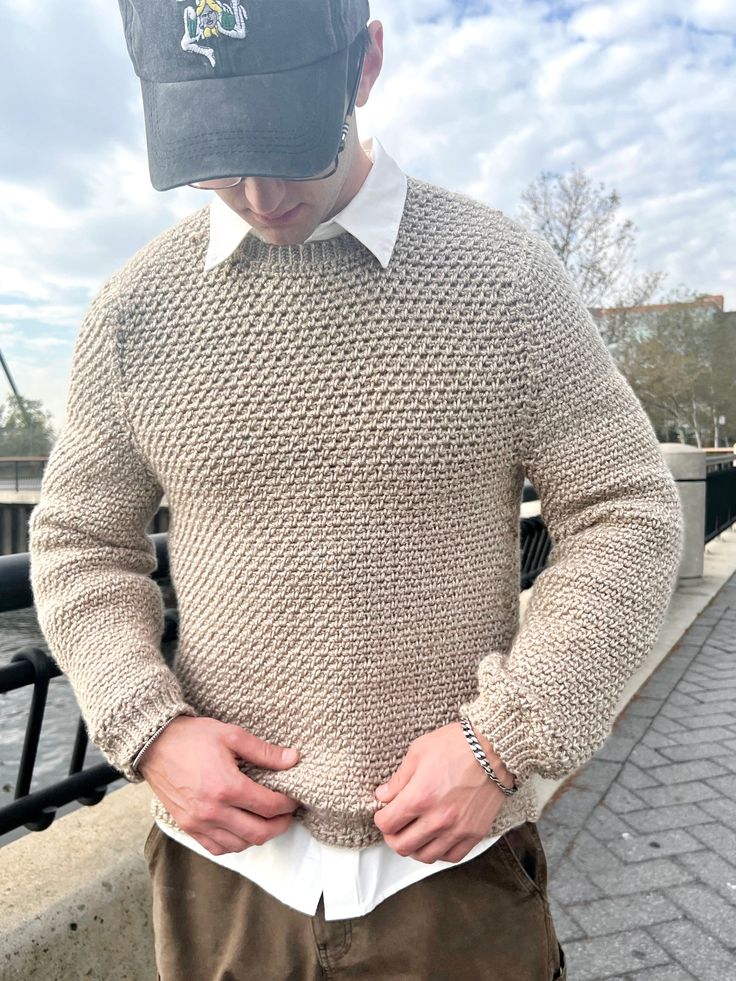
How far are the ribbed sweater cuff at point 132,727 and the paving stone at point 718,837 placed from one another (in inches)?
91.4

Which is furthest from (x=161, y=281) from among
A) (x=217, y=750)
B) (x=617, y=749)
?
(x=617, y=749)

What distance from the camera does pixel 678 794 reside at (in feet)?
10.3

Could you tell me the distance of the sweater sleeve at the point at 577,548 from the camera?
1.02 metres

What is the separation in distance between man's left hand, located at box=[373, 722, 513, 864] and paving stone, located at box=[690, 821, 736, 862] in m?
2.10

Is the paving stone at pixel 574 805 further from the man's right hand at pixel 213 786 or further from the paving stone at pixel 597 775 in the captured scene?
the man's right hand at pixel 213 786

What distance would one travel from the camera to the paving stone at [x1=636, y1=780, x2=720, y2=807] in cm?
308

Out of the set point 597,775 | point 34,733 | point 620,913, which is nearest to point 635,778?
point 597,775

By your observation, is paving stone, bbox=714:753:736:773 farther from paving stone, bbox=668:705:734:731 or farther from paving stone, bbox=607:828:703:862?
paving stone, bbox=607:828:703:862

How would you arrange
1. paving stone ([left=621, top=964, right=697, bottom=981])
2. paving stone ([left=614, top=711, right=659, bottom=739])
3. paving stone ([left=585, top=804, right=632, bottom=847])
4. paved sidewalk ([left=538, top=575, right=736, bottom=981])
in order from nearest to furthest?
paving stone ([left=621, top=964, right=697, bottom=981])
paved sidewalk ([left=538, top=575, right=736, bottom=981])
paving stone ([left=585, top=804, right=632, bottom=847])
paving stone ([left=614, top=711, right=659, bottom=739])

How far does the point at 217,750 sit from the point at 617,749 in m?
2.90

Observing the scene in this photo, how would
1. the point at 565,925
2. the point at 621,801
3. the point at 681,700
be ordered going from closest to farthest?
1. the point at 565,925
2. the point at 621,801
3. the point at 681,700

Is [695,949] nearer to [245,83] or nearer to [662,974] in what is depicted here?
[662,974]

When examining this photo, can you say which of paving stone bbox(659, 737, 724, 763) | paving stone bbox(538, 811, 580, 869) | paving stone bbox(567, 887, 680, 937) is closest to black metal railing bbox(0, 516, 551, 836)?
paving stone bbox(567, 887, 680, 937)

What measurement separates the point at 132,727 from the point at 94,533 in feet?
0.98
